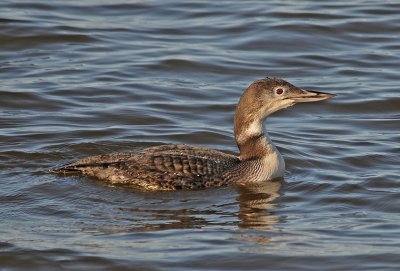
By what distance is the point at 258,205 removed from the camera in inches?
416

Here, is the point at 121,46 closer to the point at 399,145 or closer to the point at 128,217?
the point at 399,145

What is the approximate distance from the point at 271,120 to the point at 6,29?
5.33m

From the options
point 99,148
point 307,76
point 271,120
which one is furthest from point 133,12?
point 99,148

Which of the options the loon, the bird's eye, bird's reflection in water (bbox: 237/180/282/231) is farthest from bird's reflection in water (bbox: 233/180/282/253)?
the bird's eye

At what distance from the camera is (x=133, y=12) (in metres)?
18.4

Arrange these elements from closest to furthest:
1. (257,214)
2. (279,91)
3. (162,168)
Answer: (257,214) → (162,168) → (279,91)

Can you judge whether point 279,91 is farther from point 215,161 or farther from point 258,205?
point 258,205

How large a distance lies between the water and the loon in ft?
0.44

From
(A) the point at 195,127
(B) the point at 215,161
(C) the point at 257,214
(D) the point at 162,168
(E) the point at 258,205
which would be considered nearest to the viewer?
(C) the point at 257,214

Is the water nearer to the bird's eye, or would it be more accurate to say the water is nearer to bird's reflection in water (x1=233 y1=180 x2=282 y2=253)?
bird's reflection in water (x1=233 y1=180 x2=282 y2=253)

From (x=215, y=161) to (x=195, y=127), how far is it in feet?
7.19

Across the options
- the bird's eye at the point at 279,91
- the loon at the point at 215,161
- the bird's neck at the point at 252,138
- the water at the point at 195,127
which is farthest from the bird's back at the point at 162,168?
the bird's eye at the point at 279,91

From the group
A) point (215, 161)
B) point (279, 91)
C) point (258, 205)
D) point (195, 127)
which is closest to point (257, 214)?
point (258, 205)

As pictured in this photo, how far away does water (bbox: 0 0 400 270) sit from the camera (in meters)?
9.08
